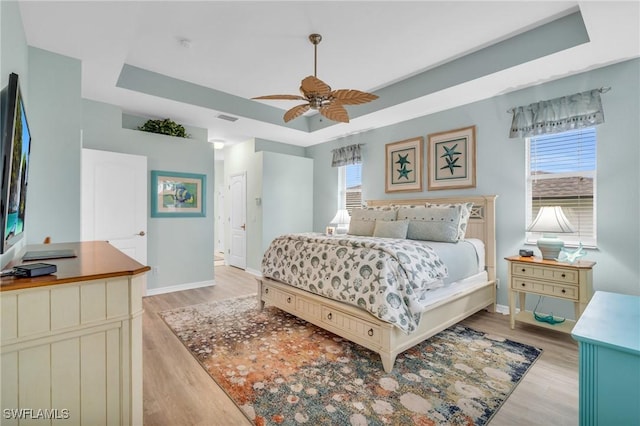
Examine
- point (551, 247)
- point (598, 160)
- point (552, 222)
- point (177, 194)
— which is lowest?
point (551, 247)

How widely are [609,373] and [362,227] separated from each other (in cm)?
293

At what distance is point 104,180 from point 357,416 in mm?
3792

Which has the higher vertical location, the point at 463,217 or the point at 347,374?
the point at 463,217

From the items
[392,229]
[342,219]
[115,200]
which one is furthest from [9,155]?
[342,219]

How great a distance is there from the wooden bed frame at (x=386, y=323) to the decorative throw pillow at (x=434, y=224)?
510 mm

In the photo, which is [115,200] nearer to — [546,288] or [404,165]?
[404,165]

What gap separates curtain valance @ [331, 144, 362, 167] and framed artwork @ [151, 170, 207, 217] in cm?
227

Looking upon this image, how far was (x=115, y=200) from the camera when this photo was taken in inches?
148

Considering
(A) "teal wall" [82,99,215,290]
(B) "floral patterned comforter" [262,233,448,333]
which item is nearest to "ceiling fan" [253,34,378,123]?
(B) "floral patterned comforter" [262,233,448,333]

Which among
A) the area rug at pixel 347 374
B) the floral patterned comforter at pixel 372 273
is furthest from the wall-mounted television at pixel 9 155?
the floral patterned comforter at pixel 372 273

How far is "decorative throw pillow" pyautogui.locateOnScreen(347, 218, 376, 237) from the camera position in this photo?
3.82m

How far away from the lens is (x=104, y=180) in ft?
12.0

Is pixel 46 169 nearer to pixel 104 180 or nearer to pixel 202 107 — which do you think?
pixel 104 180

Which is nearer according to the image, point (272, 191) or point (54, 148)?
point (54, 148)
